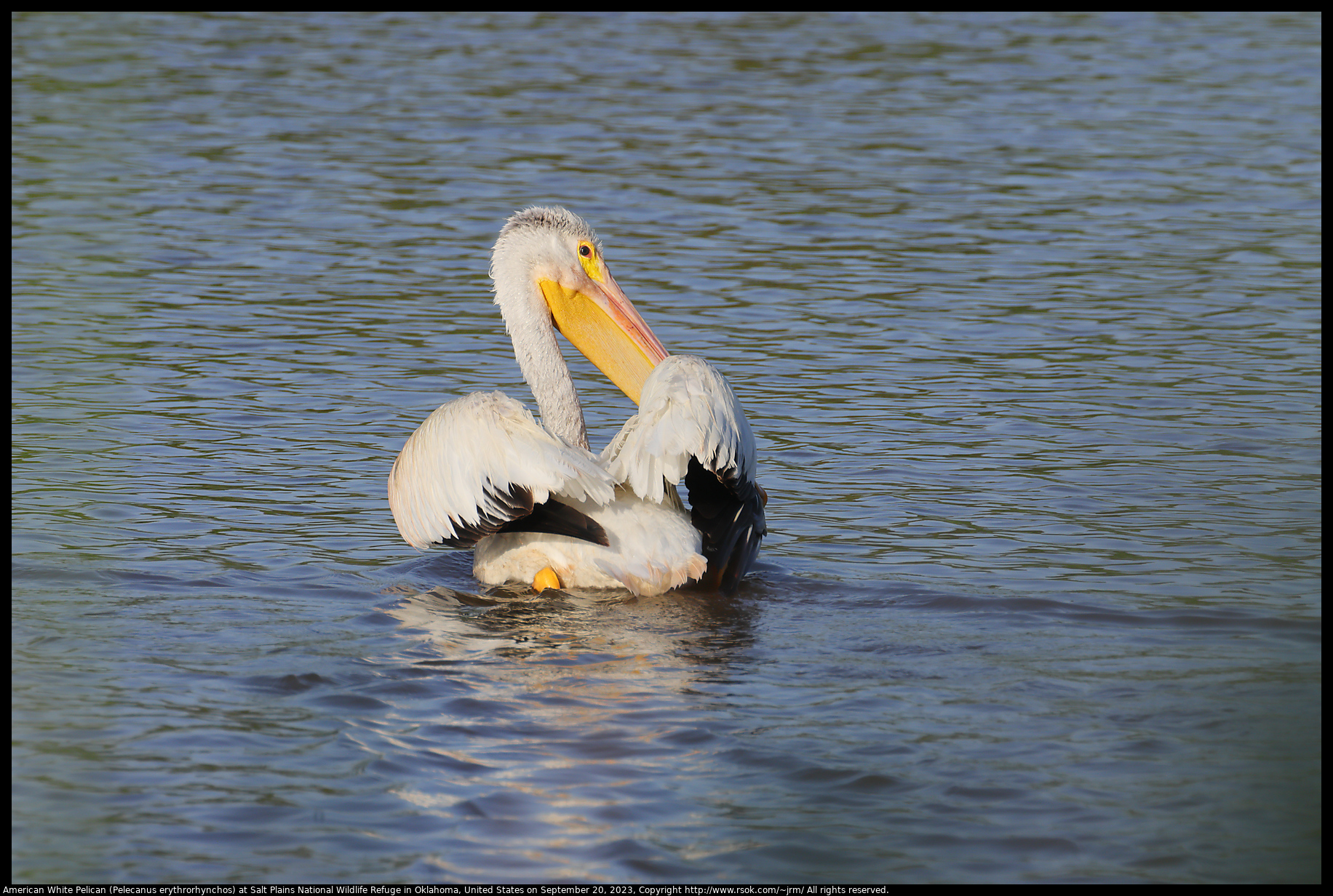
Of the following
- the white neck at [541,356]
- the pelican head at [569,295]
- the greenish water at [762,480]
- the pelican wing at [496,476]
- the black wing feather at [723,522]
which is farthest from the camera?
the pelican head at [569,295]

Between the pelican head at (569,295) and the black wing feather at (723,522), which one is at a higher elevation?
the pelican head at (569,295)

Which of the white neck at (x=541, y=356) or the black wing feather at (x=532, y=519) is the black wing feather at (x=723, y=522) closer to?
the black wing feather at (x=532, y=519)

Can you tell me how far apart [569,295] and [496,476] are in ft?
5.57

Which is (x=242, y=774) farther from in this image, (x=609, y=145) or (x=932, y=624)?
(x=609, y=145)

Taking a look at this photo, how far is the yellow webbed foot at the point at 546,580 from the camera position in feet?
18.6

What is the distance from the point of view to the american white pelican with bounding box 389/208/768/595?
5.36m

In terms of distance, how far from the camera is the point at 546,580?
5.69 metres

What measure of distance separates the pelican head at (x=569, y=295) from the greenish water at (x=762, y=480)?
0.93m

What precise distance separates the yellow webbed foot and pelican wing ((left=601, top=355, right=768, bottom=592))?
447 millimetres

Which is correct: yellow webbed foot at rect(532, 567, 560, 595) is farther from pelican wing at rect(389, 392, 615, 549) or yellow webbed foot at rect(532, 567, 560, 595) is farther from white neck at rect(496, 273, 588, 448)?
white neck at rect(496, 273, 588, 448)

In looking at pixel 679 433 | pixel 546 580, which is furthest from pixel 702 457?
pixel 546 580

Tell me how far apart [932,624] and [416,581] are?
198 cm

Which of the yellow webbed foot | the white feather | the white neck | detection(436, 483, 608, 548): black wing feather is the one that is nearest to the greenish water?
the yellow webbed foot

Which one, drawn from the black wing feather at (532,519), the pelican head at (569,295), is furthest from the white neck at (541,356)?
the black wing feather at (532,519)
